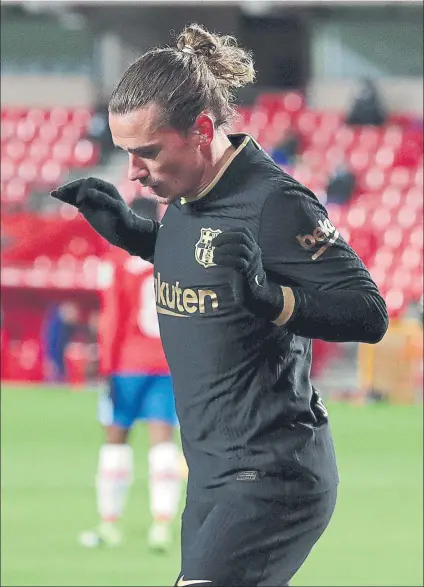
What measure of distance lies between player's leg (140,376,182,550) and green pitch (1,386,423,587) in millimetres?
163

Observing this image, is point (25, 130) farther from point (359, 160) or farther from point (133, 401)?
point (133, 401)

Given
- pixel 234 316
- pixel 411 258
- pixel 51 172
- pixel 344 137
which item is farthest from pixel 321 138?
pixel 234 316

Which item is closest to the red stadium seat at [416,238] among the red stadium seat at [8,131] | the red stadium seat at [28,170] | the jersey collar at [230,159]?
the red stadium seat at [28,170]

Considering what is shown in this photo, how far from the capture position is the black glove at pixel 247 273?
2.64 metres

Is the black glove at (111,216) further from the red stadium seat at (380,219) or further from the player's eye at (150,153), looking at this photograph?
the red stadium seat at (380,219)

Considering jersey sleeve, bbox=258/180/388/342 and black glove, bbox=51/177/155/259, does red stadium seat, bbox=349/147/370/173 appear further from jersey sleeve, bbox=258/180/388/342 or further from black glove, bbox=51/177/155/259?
jersey sleeve, bbox=258/180/388/342

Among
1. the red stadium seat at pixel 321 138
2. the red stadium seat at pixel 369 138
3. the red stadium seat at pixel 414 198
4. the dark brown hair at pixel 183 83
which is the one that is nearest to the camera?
the dark brown hair at pixel 183 83

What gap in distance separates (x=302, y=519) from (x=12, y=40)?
2196 centimetres

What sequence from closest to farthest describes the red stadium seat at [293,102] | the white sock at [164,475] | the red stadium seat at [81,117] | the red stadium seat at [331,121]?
the white sock at [164,475] < the red stadium seat at [331,121] < the red stadium seat at [293,102] < the red stadium seat at [81,117]

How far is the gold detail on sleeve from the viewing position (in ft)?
8.95

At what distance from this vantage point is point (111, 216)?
339cm

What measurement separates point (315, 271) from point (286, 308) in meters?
0.15

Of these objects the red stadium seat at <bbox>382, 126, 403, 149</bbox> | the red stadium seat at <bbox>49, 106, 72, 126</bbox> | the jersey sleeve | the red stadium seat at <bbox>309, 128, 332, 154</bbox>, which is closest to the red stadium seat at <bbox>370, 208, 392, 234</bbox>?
the red stadium seat at <bbox>382, 126, 403, 149</bbox>

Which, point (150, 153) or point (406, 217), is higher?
point (150, 153)
